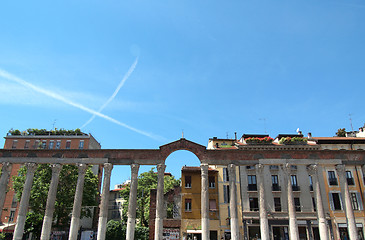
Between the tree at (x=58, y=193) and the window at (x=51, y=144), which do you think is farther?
the window at (x=51, y=144)

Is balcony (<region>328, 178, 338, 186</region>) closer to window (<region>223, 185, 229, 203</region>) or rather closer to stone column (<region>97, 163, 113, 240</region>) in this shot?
window (<region>223, 185, 229, 203</region>)

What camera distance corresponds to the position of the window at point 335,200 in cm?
3453

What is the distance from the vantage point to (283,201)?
3462 cm

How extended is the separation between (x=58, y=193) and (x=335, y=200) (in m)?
34.6

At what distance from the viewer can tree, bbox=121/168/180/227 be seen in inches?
1750

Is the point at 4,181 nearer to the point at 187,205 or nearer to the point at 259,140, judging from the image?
the point at 187,205

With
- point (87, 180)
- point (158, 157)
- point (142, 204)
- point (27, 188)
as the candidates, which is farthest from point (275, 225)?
point (27, 188)

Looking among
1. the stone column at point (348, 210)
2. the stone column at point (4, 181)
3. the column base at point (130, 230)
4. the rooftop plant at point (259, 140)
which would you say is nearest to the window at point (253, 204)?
the rooftop plant at point (259, 140)

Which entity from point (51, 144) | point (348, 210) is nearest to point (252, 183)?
point (348, 210)

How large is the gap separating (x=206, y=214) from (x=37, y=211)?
75.0ft

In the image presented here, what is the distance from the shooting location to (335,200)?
114 ft

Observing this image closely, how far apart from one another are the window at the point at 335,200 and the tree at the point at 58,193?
100 feet

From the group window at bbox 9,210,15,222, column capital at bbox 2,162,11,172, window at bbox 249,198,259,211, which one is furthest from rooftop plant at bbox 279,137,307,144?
window at bbox 9,210,15,222

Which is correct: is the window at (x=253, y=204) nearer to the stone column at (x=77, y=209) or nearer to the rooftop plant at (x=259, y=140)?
the rooftop plant at (x=259, y=140)
